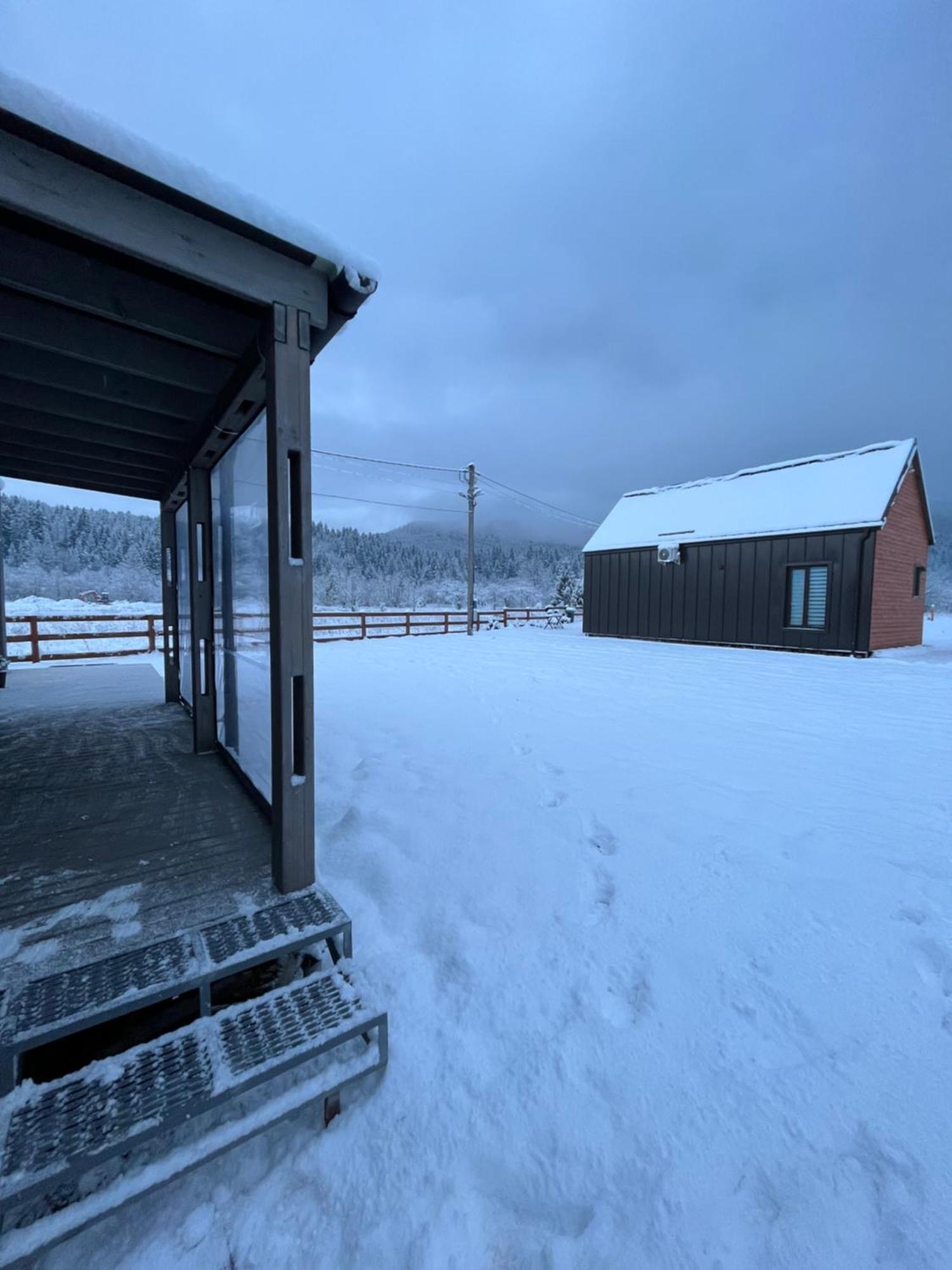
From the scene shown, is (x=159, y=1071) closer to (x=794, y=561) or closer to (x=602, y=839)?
(x=602, y=839)

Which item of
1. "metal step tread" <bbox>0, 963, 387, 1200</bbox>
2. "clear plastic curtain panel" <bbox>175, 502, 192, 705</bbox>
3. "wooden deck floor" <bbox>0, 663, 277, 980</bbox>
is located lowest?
"metal step tread" <bbox>0, 963, 387, 1200</bbox>

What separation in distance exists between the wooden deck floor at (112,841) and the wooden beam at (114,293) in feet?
7.41

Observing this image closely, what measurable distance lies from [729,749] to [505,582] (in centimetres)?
6890

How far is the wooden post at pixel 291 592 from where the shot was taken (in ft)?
6.49

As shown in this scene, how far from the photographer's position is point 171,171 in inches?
62.6

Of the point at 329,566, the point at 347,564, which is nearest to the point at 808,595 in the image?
the point at 329,566

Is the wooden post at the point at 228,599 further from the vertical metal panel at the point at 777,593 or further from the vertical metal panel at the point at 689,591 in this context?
the vertical metal panel at the point at 689,591

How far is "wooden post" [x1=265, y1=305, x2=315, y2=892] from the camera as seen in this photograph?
1979 mm

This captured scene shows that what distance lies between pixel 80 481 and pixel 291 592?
4.77 metres

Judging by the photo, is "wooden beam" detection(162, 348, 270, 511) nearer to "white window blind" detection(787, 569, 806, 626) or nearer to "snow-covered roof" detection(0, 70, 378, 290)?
"snow-covered roof" detection(0, 70, 378, 290)

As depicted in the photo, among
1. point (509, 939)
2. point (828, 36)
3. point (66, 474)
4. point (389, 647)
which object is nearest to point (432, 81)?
point (828, 36)

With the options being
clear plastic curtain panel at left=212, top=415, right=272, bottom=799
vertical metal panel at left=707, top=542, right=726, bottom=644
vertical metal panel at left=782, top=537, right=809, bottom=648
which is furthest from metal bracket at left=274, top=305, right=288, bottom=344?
vertical metal panel at left=707, top=542, right=726, bottom=644

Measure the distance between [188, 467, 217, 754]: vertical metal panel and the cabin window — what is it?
41.2 feet

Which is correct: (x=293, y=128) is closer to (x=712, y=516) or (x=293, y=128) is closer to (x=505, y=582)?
(x=712, y=516)
